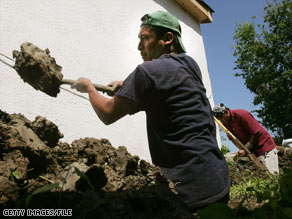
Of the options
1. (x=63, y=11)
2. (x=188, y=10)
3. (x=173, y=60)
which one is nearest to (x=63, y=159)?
(x=173, y=60)

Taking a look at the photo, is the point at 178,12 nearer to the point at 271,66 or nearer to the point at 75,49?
the point at 75,49

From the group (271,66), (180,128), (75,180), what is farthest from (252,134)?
(271,66)

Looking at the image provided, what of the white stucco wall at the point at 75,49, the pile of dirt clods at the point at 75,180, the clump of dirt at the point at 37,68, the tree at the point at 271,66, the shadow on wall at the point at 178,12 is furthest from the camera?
the tree at the point at 271,66

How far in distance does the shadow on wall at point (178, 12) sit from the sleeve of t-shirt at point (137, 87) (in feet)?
17.2

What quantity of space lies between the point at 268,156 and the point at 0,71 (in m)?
4.65

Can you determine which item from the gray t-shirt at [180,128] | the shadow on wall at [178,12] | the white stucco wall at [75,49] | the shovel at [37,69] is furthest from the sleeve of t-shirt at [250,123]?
the shovel at [37,69]

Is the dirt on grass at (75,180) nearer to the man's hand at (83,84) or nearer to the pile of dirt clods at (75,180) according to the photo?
the pile of dirt clods at (75,180)

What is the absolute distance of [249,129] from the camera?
4.90m

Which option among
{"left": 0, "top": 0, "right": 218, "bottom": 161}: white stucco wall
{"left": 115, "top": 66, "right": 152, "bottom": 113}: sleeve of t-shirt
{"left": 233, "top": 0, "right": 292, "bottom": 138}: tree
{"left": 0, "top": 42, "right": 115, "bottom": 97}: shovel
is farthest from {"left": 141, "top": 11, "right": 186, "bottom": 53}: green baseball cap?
{"left": 233, "top": 0, "right": 292, "bottom": 138}: tree

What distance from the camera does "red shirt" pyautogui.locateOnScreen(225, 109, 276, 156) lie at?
4871mm

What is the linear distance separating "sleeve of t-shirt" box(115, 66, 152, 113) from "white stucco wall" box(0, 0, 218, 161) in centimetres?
173

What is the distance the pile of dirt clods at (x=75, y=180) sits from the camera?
33.0 inches

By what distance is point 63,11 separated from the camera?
3672mm

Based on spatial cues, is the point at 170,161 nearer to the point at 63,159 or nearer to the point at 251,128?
the point at 63,159
